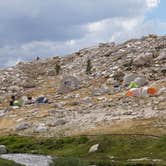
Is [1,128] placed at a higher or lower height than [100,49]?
lower

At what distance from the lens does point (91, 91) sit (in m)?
68.3

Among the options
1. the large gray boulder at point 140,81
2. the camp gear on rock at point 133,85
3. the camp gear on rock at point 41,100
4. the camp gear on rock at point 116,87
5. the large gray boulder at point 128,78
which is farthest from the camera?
the large gray boulder at point 128,78

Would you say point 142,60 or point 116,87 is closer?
point 116,87

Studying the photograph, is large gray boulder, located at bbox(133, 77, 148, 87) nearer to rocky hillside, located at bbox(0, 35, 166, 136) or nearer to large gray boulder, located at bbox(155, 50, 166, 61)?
rocky hillside, located at bbox(0, 35, 166, 136)

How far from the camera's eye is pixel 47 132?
5147 centimetres

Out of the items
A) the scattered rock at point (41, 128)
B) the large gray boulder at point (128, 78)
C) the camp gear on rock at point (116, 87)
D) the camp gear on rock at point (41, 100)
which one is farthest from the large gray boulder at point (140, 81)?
the scattered rock at point (41, 128)

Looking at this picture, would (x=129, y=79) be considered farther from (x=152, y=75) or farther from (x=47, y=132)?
(x=47, y=132)

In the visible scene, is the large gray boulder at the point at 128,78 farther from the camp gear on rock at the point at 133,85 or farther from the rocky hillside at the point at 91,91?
the camp gear on rock at the point at 133,85

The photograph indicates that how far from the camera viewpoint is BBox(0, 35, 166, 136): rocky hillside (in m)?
51.8

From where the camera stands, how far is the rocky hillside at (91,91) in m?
51.8

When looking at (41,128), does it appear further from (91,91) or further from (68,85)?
(68,85)

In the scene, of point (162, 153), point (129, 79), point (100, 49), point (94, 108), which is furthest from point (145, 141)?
point (100, 49)

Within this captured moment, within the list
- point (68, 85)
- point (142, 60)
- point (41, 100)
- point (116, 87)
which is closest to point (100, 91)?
point (116, 87)

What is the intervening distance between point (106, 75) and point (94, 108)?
62.1 ft
